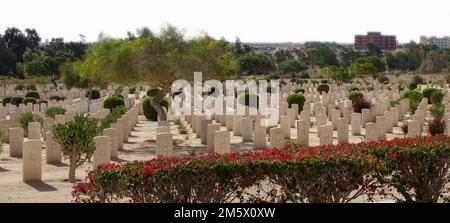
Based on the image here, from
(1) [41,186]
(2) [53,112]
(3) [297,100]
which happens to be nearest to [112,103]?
(2) [53,112]

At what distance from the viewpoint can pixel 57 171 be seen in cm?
1480

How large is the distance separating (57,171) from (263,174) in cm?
762

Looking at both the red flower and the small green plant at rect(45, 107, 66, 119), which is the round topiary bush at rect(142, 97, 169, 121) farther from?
the red flower

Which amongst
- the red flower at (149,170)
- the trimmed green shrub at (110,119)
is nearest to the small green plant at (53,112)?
the trimmed green shrub at (110,119)

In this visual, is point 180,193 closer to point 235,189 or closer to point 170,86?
point 235,189

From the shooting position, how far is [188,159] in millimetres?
8727

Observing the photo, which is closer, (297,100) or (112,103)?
(112,103)

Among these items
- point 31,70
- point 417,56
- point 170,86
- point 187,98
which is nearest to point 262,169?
point 170,86

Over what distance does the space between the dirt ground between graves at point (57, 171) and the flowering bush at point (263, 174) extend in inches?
61.8

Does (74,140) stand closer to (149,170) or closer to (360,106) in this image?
(149,170)

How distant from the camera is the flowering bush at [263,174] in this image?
318 inches

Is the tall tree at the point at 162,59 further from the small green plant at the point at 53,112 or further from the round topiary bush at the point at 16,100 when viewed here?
the round topiary bush at the point at 16,100

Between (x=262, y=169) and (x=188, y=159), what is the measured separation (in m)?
1.01
